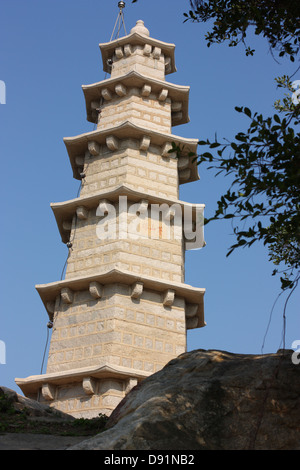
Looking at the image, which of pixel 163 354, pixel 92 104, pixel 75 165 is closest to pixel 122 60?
pixel 92 104

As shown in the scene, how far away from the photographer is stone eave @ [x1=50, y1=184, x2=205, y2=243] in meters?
17.4

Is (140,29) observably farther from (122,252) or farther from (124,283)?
(124,283)

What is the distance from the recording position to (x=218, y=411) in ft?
22.9

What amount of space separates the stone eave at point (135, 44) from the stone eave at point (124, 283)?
10754 mm

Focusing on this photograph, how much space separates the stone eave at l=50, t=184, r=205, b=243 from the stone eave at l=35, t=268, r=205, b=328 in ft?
9.21

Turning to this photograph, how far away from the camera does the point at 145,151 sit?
63.0 feet

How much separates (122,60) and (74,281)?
10.8 meters

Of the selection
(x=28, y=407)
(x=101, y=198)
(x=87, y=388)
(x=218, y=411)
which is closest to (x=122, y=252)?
(x=101, y=198)

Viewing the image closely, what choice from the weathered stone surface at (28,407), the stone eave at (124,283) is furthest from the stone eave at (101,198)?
the weathered stone surface at (28,407)

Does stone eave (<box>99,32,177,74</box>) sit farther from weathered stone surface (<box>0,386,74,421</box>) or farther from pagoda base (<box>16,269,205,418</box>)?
weathered stone surface (<box>0,386,74,421</box>)

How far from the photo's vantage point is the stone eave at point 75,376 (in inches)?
553
